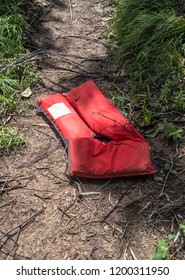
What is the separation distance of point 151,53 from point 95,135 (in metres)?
1.04

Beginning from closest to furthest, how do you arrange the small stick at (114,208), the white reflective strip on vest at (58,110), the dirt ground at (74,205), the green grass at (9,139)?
the dirt ground at (74,205)
the small stick at (114,208)
the green grass at (9,139)
the white reflective strip on vest at (58,110)

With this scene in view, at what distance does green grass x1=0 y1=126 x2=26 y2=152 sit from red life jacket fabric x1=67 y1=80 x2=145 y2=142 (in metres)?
0.53

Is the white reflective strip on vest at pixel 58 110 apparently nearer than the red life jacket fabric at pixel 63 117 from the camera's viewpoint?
No

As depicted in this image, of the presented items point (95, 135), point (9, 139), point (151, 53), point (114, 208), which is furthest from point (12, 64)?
point (114, 208)

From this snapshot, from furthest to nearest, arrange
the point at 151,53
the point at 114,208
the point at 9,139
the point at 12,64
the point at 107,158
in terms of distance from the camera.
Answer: the point at 151,53, the point at 12,64, the point at 9,139, the point at 107,158, the point at 114,208

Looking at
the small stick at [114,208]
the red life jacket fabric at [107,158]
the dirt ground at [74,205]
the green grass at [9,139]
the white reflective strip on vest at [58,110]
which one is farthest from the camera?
the white reflective strip on vest at [58,110]

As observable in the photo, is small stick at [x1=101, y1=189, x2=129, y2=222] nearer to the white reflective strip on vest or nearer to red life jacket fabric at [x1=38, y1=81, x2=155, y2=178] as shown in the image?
red life jacket fabric at [x1=38, y1=81, x2=155, y2=178]

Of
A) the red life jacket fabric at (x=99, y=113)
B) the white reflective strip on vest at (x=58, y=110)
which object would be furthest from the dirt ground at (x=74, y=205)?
the red life jacket fabric at (x=99, y=113)

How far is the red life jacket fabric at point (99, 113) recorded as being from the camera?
10.0 ft

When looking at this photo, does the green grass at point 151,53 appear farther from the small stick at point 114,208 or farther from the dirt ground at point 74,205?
the small stick at point 114,208

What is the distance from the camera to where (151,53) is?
12.0ft

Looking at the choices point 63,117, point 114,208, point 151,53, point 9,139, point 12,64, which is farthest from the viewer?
point 151,53

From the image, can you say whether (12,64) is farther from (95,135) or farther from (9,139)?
(95,135)

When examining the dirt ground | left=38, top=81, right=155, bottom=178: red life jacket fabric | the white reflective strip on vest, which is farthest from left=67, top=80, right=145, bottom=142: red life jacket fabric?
the dirt ground
